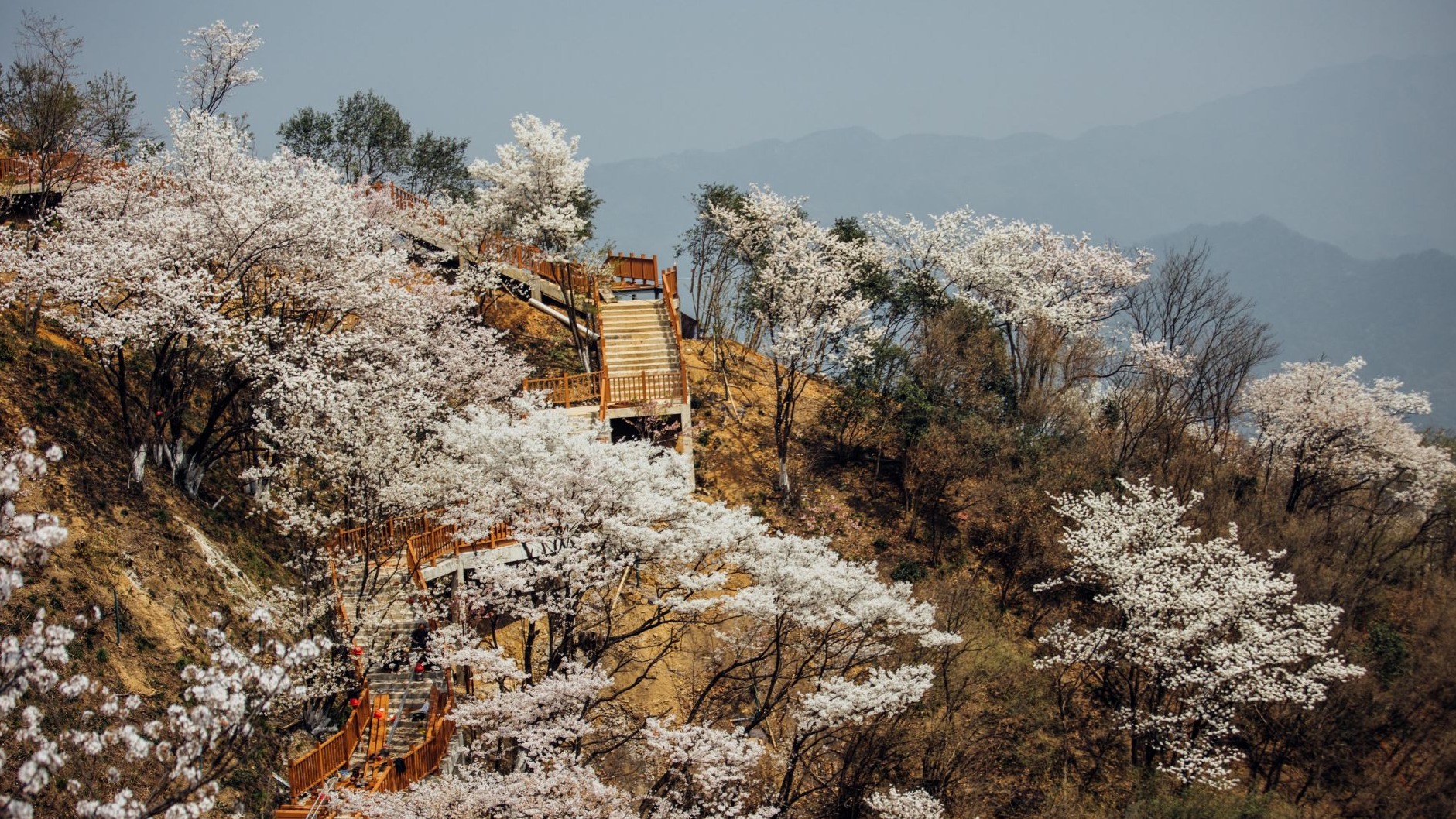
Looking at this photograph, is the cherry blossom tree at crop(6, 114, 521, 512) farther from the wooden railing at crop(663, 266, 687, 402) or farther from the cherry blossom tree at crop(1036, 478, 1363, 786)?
the cherry blossom tree at crop(1036, 478, 1363, 786)

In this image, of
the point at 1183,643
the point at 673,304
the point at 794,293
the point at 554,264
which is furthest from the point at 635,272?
the point at 1183,643

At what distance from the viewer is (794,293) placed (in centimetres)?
3447

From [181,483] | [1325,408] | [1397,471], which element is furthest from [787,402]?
[1397,471]

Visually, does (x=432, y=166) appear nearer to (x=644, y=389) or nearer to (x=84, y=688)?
(x=644, y=389)

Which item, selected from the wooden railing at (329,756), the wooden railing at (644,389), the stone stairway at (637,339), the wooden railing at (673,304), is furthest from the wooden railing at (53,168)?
the wooden railing at (329,756)

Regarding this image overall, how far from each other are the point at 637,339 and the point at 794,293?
5630 mm

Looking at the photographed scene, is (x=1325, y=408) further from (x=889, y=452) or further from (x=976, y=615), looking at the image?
(x=976, y=615)

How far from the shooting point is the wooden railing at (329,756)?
17.7 m

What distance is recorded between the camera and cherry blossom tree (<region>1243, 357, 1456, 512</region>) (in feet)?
145

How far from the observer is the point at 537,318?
134 ft

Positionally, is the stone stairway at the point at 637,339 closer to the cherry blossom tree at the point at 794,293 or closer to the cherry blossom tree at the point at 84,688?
the cherry blossom tree at the point at 794,293

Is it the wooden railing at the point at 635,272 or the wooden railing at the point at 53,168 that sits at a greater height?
the wooden railing at the point at 53,168

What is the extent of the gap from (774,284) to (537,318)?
1039cm

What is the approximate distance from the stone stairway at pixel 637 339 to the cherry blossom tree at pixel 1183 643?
14.2 m
